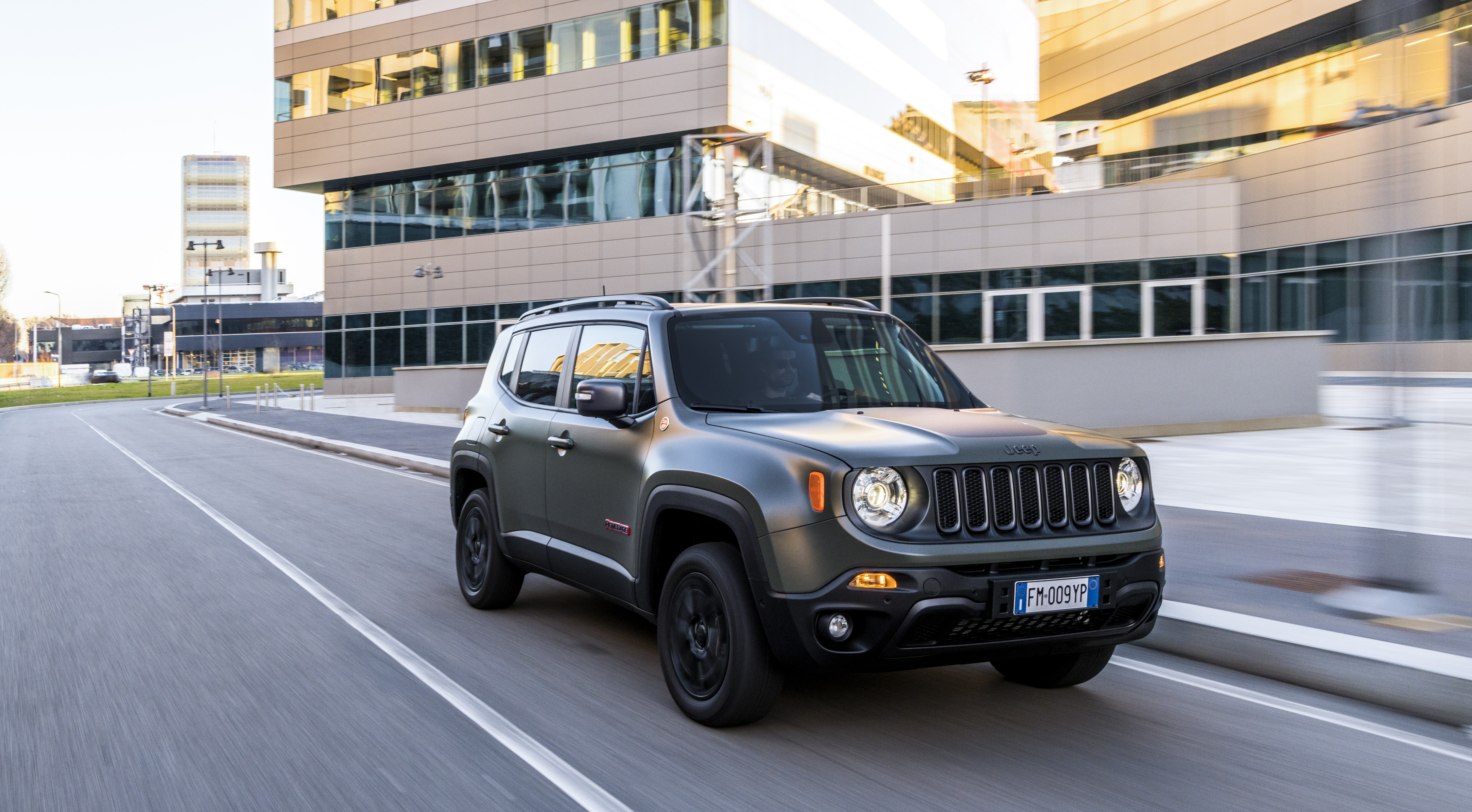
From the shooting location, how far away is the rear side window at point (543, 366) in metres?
6.59

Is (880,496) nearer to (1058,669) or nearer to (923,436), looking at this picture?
(923,436)

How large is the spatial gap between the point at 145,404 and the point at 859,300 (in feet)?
182

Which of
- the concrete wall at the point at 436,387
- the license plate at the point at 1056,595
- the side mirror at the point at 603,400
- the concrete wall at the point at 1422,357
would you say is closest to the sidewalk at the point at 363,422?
the concrete wall at the point at 436,387

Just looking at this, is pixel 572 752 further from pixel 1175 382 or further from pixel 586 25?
pixel 586 25

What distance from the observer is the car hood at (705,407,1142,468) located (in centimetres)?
438

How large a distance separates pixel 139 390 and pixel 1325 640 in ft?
263

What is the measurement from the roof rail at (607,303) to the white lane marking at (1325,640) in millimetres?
2917

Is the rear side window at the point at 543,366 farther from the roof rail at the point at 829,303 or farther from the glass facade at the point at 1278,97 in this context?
the glass facade at the point at 1278,97

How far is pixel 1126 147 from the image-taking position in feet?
143

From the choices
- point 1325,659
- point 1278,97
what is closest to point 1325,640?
point 1325,659

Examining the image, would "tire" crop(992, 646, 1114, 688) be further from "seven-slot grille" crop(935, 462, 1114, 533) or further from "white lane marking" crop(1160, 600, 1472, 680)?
"seven-slot grille" crop(935, 462, 1114, 533)

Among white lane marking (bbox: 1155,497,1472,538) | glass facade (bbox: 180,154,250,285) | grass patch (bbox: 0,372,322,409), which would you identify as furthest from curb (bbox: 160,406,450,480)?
glass facade (bbox: 180,154,250,285)

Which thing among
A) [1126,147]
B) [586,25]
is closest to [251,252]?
[586,25]

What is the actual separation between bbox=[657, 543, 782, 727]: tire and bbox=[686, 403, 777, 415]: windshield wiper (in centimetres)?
68
